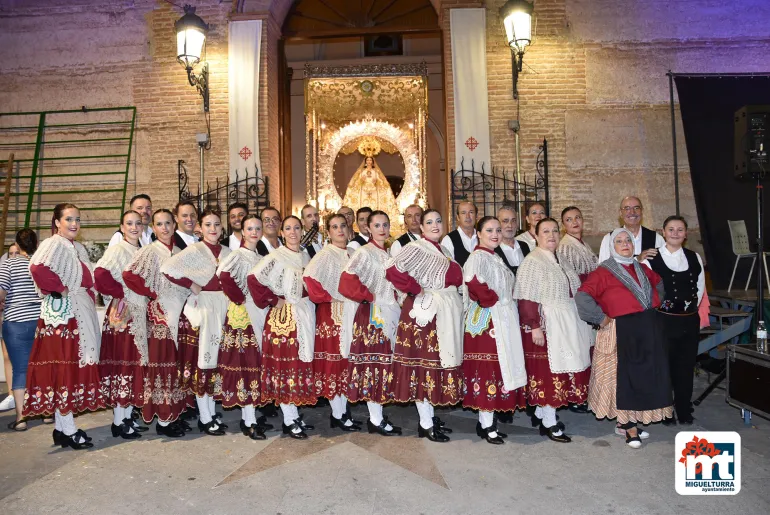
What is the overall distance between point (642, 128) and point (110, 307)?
7.07 metres

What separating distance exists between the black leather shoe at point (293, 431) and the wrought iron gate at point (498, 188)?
173 inches

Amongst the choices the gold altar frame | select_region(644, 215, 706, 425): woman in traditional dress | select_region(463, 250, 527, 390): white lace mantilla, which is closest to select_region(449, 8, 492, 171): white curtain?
the gold altar frame

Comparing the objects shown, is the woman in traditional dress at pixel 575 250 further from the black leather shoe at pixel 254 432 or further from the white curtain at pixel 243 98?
the white curtain at pixel 243 98

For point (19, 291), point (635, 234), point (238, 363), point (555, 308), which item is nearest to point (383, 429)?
point (238, 363)

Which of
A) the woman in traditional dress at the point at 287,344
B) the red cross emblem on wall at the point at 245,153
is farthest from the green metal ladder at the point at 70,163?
the woman in traditional dress at the point at 287,344

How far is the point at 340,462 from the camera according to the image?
3.87m

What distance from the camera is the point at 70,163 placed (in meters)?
8.89

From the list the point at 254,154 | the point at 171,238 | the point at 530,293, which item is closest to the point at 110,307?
the point at 171,238

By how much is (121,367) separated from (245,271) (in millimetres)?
1131

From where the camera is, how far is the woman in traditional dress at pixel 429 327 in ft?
13.8

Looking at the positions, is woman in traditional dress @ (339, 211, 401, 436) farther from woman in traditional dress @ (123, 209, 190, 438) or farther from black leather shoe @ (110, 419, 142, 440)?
black leather shoe @ (110, 419, 142, 440)

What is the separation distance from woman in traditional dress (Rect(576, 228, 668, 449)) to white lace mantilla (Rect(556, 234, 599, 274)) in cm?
44

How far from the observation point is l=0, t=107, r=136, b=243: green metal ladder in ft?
28.5

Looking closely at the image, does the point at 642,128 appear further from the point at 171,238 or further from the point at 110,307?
the point at 110,307
